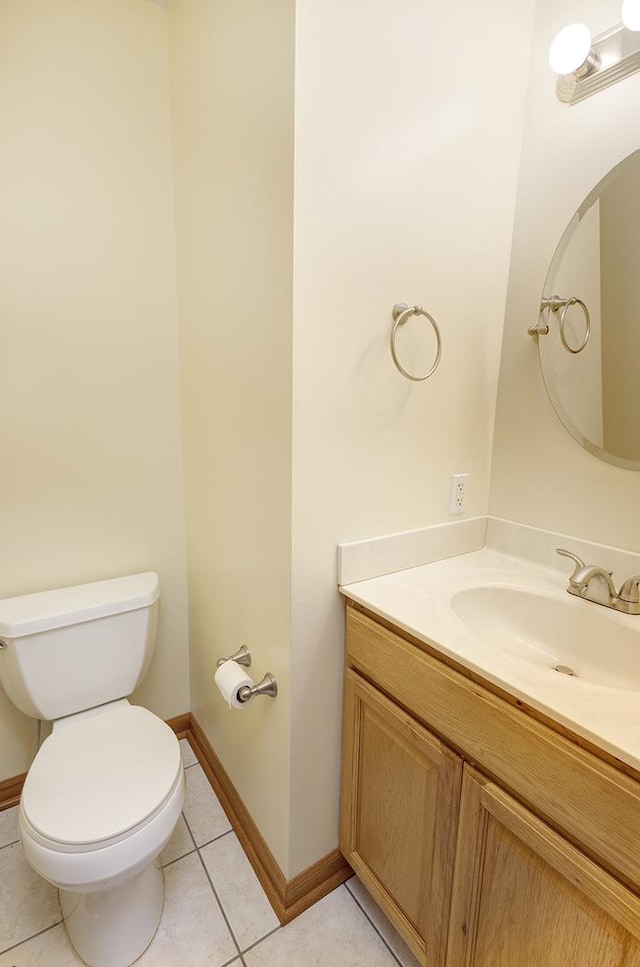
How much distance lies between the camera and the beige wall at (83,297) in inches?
49.9

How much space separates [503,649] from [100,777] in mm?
1031

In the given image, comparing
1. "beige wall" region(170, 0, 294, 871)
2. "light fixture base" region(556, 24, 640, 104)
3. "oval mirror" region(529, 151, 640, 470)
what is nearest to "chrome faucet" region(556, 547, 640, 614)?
"oval mirror" region(529, 151, 640, 470)

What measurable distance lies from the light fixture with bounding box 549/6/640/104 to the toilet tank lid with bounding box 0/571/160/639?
1.79 meters

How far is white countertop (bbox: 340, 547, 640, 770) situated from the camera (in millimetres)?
672

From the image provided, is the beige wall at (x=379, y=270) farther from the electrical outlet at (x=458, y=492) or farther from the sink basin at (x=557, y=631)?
the sink basin at (x=557, y=631)

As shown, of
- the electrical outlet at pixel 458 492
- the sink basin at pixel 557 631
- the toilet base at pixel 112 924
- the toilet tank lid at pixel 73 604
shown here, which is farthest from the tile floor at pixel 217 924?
the electrical outlet at pixel 458 492

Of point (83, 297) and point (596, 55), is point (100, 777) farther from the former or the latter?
point (596, 55)

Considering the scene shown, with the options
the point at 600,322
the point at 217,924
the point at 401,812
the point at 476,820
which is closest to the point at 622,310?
the point at 600,322

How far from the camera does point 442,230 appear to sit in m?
1.14

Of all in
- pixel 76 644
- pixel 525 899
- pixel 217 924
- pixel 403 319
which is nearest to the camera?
pixel 525 899

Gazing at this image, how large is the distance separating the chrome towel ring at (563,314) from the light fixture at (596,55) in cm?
47

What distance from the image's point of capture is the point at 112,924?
109cm

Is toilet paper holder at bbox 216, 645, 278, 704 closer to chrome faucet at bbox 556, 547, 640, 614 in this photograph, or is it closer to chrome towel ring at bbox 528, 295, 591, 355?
chrome faucet at bbox 556, 547, 640, 614

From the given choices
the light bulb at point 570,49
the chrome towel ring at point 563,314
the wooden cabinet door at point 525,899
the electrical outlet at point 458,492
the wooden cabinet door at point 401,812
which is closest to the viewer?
the wooden cabinet door at point 525,899
